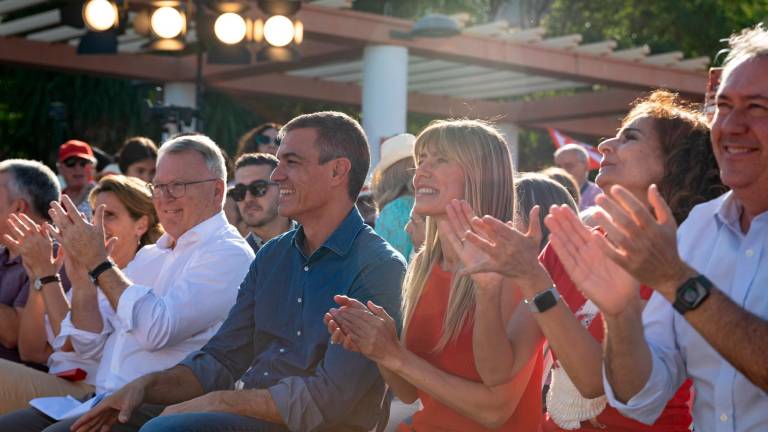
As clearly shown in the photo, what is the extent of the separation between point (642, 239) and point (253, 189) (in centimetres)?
416

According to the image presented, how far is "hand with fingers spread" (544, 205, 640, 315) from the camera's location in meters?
2.61

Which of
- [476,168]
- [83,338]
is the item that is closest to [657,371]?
[476,168]

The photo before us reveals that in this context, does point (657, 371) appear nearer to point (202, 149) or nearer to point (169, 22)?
point (202, 149)

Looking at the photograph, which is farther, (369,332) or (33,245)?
(33,245)

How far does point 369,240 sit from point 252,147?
12.2 ft

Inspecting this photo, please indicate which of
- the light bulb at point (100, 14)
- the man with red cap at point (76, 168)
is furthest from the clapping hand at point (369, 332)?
the light bulb at point (100, 14)

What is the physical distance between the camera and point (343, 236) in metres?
4.29

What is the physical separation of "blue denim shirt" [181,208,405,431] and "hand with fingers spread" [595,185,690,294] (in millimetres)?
1726

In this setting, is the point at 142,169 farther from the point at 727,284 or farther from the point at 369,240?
the point at 727,284

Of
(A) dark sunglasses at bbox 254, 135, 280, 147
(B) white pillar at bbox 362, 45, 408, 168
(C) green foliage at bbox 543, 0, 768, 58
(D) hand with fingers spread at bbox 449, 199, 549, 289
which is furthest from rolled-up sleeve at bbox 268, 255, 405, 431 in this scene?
(C) green foliage at bbox 543, 0, 768, 58

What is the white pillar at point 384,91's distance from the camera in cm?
1216

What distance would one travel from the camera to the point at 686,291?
A: 7.98 ft

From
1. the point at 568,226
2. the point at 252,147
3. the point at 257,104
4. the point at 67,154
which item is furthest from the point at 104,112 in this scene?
the point at 568,226

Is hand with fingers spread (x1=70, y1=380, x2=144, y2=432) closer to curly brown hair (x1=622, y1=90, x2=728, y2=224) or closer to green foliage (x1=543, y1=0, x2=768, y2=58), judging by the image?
curly brown hair (x1=622, y1=90, x2=728, y2=224)
